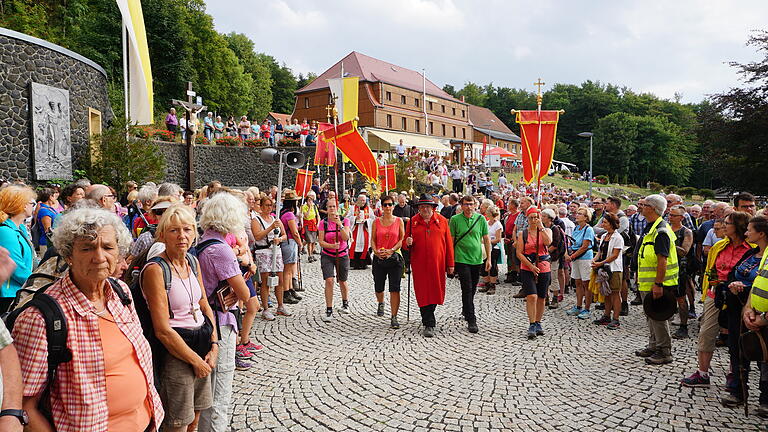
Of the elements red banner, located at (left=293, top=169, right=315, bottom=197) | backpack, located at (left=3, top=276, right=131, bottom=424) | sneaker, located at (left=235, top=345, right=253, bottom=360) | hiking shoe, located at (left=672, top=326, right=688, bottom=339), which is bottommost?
hiking shoe, located at (left=672, top=326, right=688, bottom=339)

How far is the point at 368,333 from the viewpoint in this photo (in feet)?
21.5

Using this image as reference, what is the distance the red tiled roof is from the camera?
49750 millimetres

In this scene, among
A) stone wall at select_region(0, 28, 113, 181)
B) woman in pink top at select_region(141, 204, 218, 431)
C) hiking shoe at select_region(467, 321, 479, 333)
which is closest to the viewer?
woman in pink top at select_region(141, 204, 218, 431)

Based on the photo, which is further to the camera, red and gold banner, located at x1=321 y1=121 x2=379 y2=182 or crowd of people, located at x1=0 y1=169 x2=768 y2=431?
red and gold banner, located at x1=321 y1=121 x2=379 y2=182

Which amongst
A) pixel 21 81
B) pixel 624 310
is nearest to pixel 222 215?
pixel 624 310

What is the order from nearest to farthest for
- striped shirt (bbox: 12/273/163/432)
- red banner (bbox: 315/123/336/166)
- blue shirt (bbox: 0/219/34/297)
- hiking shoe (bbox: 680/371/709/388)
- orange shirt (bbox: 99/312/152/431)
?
1. striped shirt (bbox: 12/273/163/432)
2. orange shirt (bbox: 99/312/152/431)
3. blue shirt (bbox: 0/219/34/297)
4. hiking shoe (bbox: 680/371/709/388)
5. red banner (bbox: 315/123/336/166)

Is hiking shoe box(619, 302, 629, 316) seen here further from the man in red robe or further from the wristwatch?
the wristwatch

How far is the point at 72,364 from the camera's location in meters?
1.87

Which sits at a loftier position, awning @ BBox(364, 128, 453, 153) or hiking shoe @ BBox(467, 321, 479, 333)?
awning @ BBox(364, 128, 453, 153)

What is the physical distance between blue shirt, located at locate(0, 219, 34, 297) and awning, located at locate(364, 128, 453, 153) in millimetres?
38987

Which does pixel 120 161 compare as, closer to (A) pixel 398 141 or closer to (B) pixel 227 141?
(B) pixel 227 141

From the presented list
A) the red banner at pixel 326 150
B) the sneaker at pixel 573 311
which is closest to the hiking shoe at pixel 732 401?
the sneaker at pixel 573 311

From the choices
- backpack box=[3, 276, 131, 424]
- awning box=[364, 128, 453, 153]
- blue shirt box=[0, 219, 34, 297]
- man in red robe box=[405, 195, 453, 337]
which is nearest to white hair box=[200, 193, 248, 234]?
blue shirt box=[0, 219, 34, 297]

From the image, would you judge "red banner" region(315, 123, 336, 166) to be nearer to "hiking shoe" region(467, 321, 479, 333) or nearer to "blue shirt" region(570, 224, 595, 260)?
"blue shirt" region(570, 224, 595, 260)
